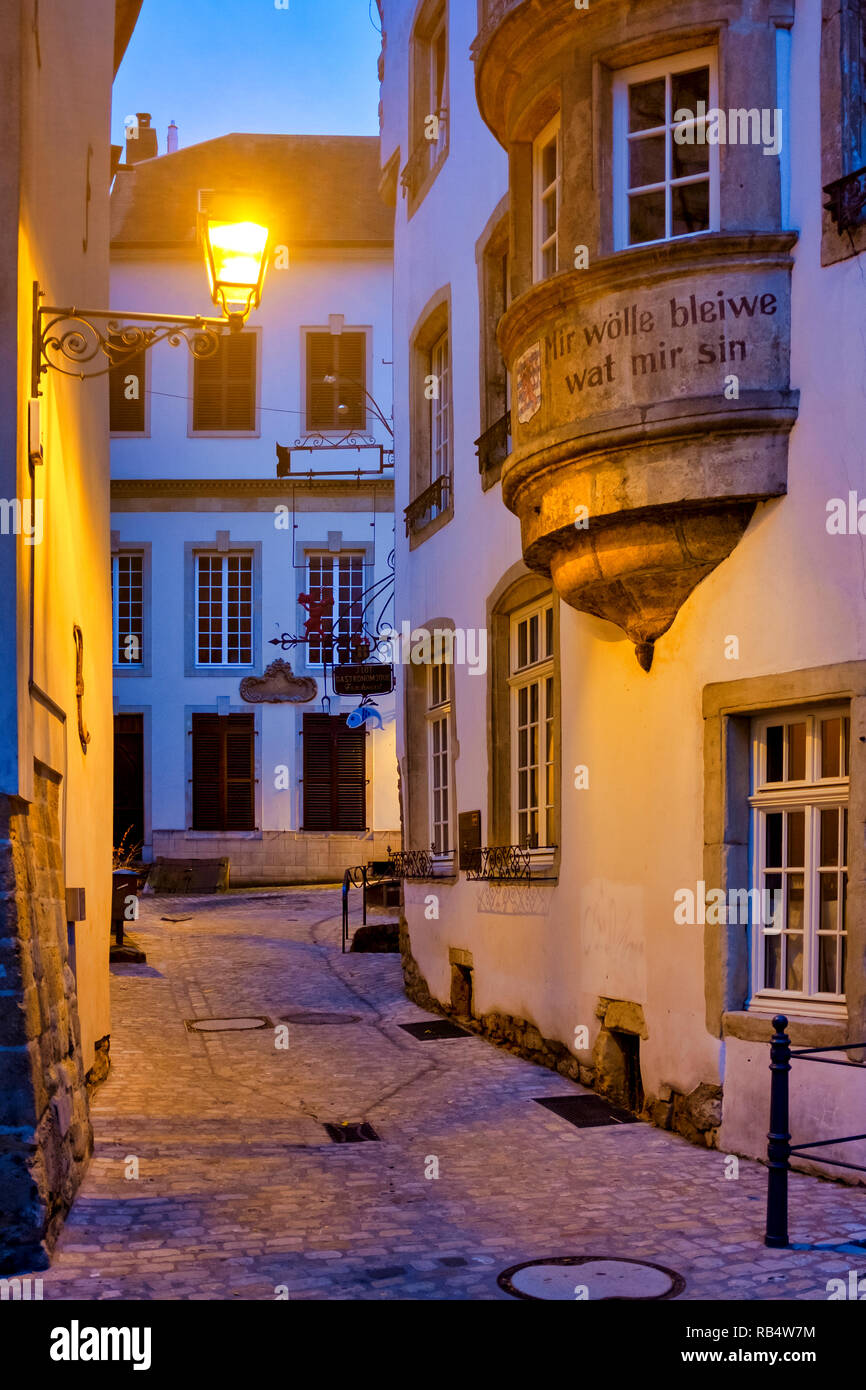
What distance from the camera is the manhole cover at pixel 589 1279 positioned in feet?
19.6

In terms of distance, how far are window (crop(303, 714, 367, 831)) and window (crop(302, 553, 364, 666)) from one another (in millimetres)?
1322

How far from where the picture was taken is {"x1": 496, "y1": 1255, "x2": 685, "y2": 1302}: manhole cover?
5.96 m

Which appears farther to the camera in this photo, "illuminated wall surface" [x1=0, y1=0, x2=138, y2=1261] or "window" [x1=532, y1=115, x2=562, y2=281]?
"window" [x1=532, y1=115, x2=562, y2=281]

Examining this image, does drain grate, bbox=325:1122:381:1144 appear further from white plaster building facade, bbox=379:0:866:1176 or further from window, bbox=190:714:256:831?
window, bbox=190:714:256:831

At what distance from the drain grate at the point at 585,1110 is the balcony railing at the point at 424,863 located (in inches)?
158

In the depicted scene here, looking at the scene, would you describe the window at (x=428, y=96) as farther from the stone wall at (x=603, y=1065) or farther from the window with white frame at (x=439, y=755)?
the stone wall at (x=603, y=1065)

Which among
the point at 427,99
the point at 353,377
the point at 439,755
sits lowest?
the point at 439,755

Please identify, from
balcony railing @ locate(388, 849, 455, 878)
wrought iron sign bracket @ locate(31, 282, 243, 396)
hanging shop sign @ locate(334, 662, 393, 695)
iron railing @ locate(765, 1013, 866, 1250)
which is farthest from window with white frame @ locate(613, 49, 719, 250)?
hanging shop sign @ locate(334, 662, 393, 695)

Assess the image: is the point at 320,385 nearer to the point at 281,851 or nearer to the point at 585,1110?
the point at 281,851

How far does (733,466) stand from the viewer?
852 centimetres

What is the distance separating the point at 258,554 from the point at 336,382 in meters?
3.44

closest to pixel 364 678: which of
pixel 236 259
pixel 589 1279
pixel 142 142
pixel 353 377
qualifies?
pixel 236 259

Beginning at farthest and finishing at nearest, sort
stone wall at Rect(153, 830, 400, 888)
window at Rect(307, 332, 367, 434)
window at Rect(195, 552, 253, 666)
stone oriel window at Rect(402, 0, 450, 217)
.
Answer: window at Rect(307, 332, 367, 434) → window at Rect(195, 552, 253, 666) → stone wall at Rect(153, 830, 400, 888) → stone oriel window at Rect(402, 0, 450, 217)

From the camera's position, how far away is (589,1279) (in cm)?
620
